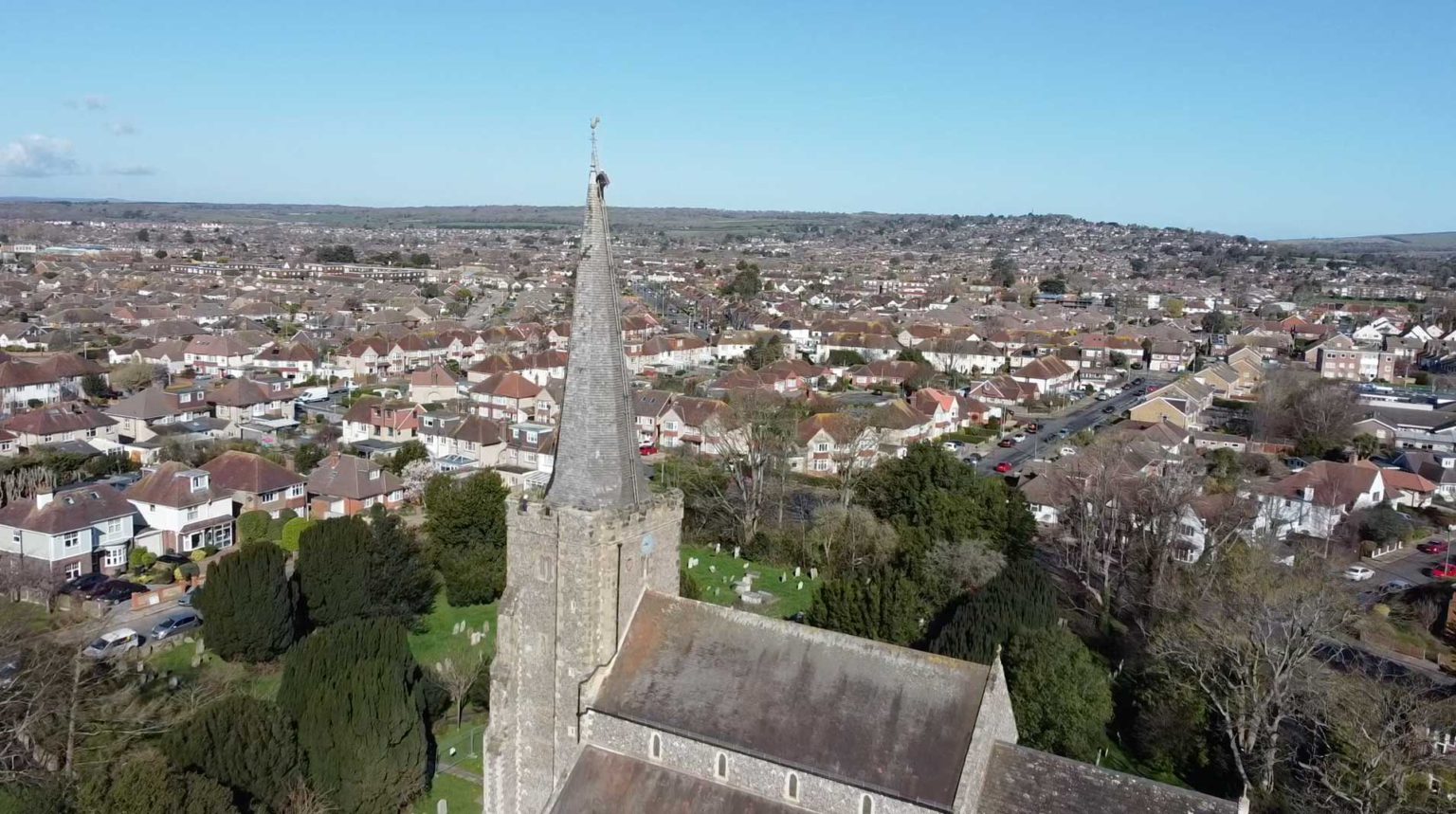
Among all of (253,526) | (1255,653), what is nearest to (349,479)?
(253,526)

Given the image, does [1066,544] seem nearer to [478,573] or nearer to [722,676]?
[478,573]

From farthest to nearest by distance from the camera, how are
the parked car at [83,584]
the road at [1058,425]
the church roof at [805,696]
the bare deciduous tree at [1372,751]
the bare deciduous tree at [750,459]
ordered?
the road at [1058,425]
the bare deciduous tree at [750,459]
the parked car at [83,584]
the bare deciduous tree at [1372,751]
the church roof at [805,696]

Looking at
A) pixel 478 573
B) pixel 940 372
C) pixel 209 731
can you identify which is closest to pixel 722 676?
pixel 209 731

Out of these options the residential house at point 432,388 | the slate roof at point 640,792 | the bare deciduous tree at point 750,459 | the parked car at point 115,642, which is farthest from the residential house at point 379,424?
the slate roof at point 640,792

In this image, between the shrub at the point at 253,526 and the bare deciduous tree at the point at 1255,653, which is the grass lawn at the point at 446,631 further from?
the bare deciduous tree at the point at 1255,653

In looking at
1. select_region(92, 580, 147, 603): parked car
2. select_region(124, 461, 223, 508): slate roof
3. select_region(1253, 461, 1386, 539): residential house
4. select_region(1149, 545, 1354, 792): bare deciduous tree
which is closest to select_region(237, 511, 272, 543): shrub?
select_region(124, 461, 223, 508): slate roof

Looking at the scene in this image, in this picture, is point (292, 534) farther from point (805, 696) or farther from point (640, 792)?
point (805, 696)

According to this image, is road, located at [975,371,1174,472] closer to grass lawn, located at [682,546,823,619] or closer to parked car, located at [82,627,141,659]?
grass lawn, located at [682,546,823,619]
